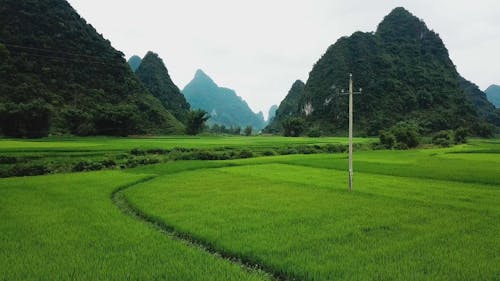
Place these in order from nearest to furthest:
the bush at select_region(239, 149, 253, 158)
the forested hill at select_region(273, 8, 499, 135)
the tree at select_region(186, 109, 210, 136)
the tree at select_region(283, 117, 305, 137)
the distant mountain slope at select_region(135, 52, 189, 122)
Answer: the bush at select_region(239, 149, 253, 158)
the tree at select_region(186, 109, 210, 136)
the tree at select_region(283, 117, 305, 137)
the forested hill at select_region(273, 8, 499, 135)
the distant mountain slope at select_region(135, 52, 189, 122)

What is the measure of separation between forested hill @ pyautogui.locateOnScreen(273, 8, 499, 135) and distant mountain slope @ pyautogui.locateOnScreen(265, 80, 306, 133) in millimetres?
4012

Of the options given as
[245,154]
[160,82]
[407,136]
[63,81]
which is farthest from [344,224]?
[160,82]

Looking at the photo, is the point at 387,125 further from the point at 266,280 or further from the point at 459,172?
the point at 266,280

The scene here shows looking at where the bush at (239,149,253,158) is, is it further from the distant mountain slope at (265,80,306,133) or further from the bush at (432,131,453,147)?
the distant mountain slope at (265,80,306,133)

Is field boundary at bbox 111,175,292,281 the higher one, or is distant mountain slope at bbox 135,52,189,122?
distant mountain slope at bbox 135,52,189,122

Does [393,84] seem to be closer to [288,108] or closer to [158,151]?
[288,108]

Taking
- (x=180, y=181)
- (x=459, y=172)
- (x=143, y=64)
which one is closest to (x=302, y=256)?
(x=180, y=181)

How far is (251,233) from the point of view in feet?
25.1

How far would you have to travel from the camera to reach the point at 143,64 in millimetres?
113250

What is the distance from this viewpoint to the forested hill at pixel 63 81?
152 feet

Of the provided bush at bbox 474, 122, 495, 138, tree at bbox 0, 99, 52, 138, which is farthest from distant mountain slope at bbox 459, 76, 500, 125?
tree at bbox 0, 99, 52, 138

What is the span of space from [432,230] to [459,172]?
13.3 m

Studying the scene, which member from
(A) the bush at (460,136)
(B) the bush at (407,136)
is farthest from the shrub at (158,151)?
(A) the bush at (460,136)

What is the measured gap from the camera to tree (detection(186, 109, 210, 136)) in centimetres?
7112
